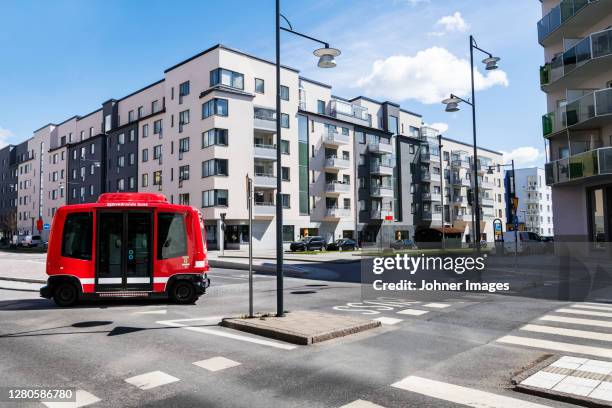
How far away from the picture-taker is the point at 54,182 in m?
74.3

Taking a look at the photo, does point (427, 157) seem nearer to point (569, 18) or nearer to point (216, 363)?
point (569, 18)

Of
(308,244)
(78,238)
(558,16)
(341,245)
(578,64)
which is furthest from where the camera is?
A: (341,245)

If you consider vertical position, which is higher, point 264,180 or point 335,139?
point 335,139

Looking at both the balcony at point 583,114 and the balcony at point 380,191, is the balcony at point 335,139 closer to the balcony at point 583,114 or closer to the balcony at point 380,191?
the balcony at point 380,191

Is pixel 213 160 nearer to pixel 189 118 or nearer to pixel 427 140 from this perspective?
pixel 189 118

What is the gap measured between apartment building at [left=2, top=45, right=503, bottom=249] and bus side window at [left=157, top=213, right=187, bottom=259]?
32.8 metres

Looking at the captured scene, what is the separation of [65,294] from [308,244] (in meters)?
33.6

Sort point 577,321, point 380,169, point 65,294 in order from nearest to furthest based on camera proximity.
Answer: point 577,321
point 65,294
point 380,169

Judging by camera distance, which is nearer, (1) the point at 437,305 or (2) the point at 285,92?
(1) the point at 437,305

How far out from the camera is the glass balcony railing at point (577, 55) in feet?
75.1

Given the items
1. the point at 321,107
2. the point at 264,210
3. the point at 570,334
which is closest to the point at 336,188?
the point at 321,107

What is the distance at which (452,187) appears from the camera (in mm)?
77062

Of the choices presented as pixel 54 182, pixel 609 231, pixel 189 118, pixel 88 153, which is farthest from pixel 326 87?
pixel 54 182

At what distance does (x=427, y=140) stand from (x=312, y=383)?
71.2 metres
